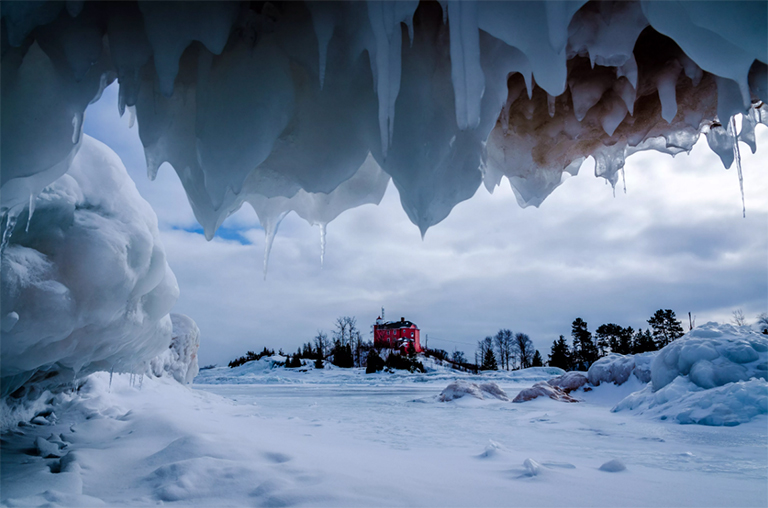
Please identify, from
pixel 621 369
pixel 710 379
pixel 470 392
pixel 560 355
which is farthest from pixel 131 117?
pixel 560 355

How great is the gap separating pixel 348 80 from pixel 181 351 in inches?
297

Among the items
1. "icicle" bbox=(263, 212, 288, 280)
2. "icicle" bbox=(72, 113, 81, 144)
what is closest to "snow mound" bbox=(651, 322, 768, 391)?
"icicle" bbox=(263, 212, 288, 280)

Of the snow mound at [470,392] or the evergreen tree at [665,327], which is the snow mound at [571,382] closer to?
the snow mound at [470,392]

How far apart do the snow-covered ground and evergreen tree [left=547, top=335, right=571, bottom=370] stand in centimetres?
2607

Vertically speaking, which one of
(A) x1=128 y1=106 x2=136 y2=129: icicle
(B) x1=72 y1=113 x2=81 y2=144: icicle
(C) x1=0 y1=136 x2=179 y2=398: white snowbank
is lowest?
(C) x1=0 y1=136 x2=179 y2=398: white snowbank

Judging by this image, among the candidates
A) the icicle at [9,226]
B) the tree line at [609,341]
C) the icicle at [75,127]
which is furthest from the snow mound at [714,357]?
the tree line at [609,341]

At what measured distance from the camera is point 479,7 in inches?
56.7

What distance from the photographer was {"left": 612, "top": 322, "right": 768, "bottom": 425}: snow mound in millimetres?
4918

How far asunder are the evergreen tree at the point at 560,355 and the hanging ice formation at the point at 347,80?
2989 centimetres

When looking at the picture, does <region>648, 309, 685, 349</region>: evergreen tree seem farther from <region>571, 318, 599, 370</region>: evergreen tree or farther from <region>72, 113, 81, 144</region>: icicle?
<region>72, 113, 81, 144</region>: icicle

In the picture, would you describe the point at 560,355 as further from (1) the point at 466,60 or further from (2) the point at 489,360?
(1) the point at 466,60

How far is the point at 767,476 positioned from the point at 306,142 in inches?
144

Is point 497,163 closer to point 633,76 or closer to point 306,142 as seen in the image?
point 633,76

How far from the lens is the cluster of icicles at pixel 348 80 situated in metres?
1.51
